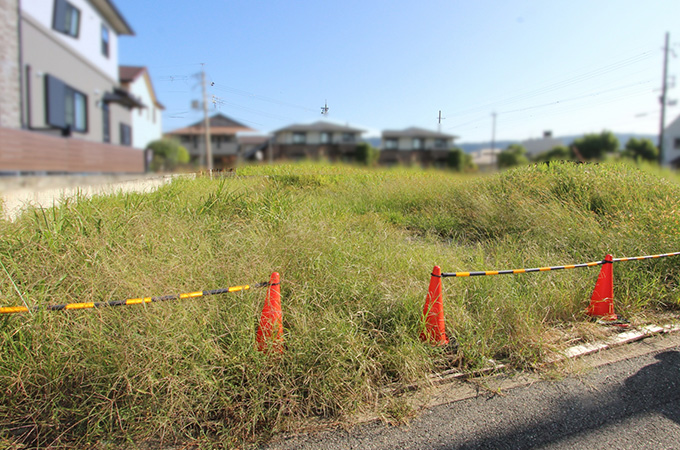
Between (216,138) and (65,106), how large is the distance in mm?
4851

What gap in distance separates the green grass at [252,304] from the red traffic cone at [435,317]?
9 centimetres

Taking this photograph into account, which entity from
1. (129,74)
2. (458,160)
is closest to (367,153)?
(458,160)

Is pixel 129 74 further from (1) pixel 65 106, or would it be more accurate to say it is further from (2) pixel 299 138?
(2) pixel 299 138

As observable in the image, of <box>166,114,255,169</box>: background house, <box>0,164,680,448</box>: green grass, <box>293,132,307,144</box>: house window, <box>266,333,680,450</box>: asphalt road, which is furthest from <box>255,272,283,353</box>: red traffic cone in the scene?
<box>166,114,255,169</box>: background house

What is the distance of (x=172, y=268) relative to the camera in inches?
120

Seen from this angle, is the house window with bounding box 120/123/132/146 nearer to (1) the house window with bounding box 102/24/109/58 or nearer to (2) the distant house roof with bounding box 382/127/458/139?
(1) the house window with bounding box 102/24/109/58

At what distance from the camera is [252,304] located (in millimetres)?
2793

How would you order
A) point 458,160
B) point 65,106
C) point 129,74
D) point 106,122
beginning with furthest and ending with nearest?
point 129,74 < point 106,122 < point 65,106 < point 458,160

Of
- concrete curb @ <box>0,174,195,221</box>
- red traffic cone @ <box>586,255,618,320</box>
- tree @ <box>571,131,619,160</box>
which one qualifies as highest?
tree @ <box>571,131,619,160</box>

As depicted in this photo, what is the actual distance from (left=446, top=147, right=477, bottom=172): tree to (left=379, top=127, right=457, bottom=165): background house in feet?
0.22

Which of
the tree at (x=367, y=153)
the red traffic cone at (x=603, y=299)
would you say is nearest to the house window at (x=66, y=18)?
the tree at (x=367, y=153)

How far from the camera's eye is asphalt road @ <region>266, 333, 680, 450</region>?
223cm

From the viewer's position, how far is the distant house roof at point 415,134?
6005mm

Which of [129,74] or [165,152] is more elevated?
[129,74]
